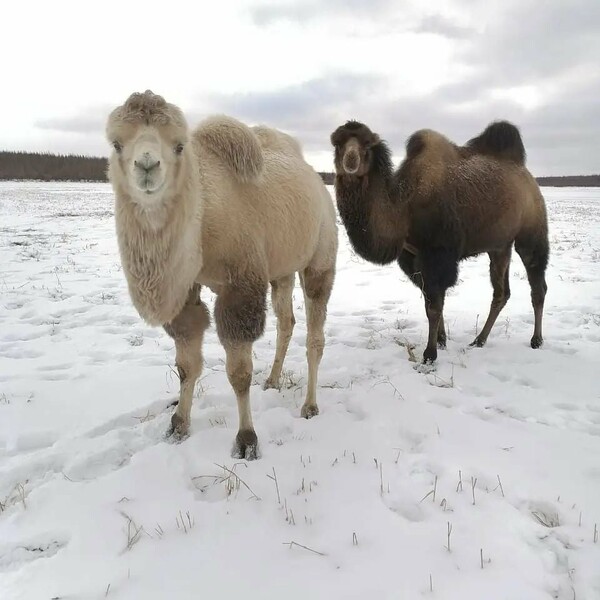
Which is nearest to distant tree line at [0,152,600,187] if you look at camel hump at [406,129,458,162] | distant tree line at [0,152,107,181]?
distant tree line at [0,152,107,181]

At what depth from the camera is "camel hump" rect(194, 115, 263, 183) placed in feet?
11.6

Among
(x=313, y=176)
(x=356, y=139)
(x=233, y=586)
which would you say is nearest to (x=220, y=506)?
(x=233, y=586)

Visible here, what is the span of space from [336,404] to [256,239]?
164 cm

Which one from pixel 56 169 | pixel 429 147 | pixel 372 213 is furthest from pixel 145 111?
pixel 56 169

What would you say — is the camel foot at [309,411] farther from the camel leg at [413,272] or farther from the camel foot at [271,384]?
the camel leg at [413,272]

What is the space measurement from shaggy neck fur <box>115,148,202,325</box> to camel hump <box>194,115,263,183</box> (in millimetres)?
458

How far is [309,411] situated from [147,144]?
2.41 metres

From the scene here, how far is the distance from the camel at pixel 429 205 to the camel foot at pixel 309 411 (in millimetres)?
1701

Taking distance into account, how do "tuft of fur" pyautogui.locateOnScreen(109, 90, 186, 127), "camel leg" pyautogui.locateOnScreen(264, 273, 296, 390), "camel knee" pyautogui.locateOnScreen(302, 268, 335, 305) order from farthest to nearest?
"camel leg" pyautogui.locateOnScreen(264, 273, 296, 390)
"camel knee" pyautogui.locateOnScreen(302, 268, 335, 305)
"tuft of fur" pyautogui.locateOnScreen(109, 90, 186, 127)

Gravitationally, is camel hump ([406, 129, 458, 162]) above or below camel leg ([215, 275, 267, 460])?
above

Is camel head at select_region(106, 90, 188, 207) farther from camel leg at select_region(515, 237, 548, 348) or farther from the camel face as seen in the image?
camel leg at select_region(515, 237, 548, 348)

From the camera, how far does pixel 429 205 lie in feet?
17.5

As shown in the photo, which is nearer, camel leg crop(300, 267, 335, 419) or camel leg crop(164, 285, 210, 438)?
camel leg crop(164, 285, 210, 438)

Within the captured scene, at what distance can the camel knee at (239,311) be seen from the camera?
127 inches
